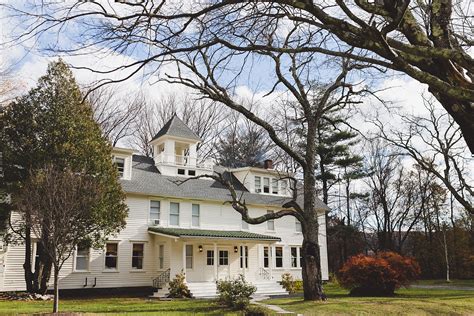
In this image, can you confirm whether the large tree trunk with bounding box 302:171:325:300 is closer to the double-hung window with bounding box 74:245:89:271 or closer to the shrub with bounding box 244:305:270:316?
the shrub with bounding box 244:305:270:316

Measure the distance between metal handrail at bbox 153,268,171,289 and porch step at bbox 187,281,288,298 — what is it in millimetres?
1339

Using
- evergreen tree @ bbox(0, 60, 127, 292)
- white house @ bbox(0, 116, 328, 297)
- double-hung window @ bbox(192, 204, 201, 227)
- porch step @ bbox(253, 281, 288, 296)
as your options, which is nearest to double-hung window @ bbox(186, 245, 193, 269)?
white house @ bbox(0, 116, 328, 297)

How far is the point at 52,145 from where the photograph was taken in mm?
20250

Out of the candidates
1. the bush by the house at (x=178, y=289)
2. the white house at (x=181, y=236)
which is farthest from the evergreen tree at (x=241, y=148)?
the bush by the house at (x=178, y=289)

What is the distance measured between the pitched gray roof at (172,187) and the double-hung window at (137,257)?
3142 mm

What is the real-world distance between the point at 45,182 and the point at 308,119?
1015 cm

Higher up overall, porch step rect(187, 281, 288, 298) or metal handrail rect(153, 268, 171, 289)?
metal handrail rect(153, 268, 171, 289)

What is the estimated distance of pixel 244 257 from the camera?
2777cm

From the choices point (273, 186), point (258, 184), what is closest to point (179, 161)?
point (258, 184)

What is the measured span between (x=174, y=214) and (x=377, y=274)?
40.0ft

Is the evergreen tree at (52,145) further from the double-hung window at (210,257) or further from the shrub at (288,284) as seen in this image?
the shrub at (288,284)

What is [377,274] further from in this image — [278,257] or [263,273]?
[278,257]

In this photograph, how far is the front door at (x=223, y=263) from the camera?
1080 inches

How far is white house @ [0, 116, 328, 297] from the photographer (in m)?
23.8
